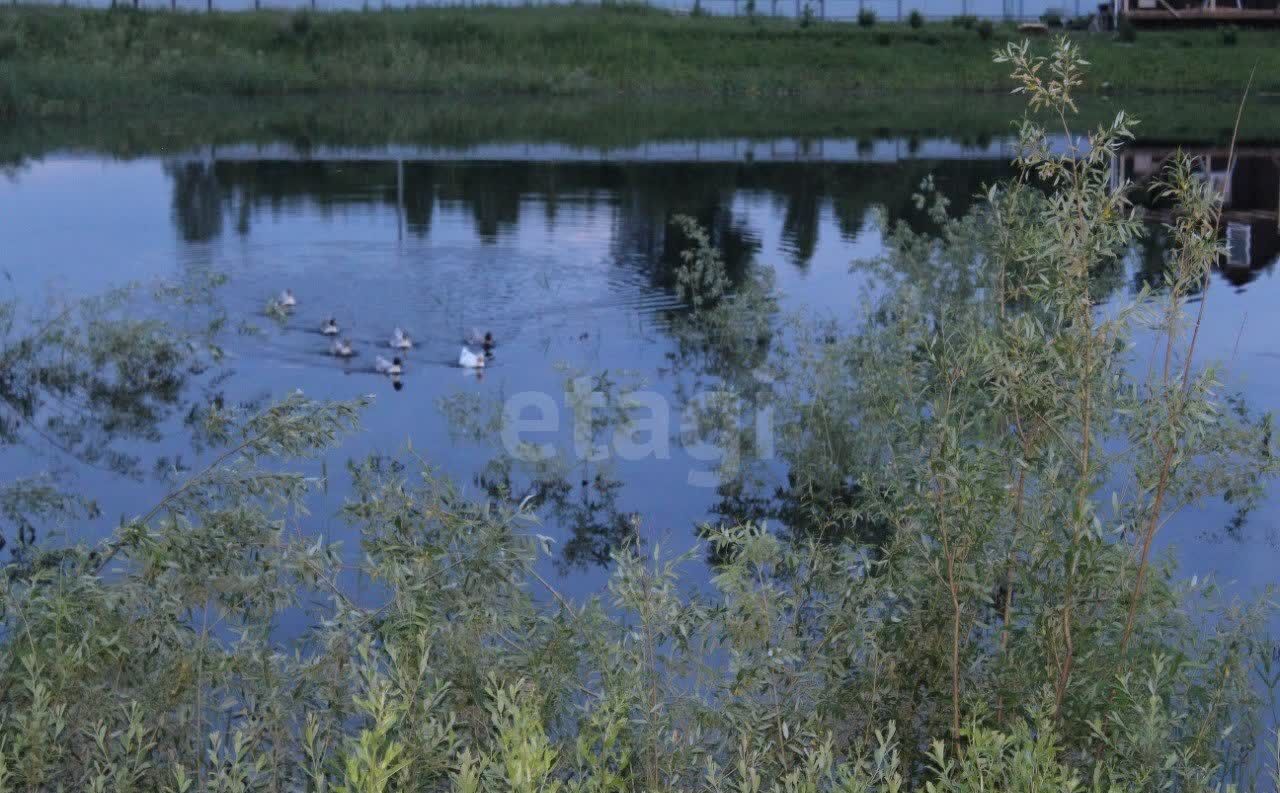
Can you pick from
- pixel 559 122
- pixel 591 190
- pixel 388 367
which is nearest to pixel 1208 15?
pixel 559 122

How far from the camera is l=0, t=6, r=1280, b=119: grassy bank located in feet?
136

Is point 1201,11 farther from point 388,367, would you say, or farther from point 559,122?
point 388,367

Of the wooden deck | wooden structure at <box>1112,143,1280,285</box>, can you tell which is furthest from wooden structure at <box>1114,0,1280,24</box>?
wooden structure at <box>1112,143,1280,285</box>

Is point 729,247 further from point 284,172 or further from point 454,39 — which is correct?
point 454,39

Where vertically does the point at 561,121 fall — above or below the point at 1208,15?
below

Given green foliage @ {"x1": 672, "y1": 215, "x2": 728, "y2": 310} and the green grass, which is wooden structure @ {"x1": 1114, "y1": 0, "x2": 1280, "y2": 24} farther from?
green foliage @ {"x1": 672, "y1": 215, "x2": 728, "y2": 310}

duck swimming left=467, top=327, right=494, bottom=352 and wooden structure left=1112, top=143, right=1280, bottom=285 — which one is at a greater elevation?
wooden structure left=1112, top=143, right=1280, bottom=285

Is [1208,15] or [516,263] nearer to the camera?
[516,263]

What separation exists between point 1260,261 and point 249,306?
12.7 metres

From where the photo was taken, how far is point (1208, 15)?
5038cm

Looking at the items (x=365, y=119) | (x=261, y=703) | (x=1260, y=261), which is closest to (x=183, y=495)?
(x=261, y=703)

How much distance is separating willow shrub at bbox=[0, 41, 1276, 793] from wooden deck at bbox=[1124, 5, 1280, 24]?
48847mm

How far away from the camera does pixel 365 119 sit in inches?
1417

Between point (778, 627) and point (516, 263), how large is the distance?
12.5 metres
